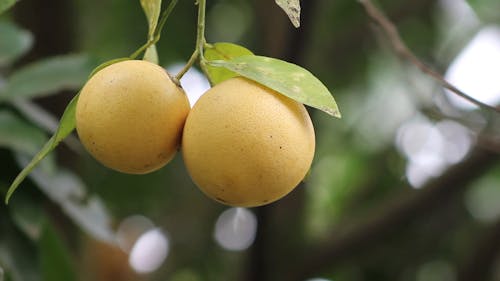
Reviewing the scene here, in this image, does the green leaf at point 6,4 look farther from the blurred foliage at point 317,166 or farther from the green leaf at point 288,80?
the blurred foliage at point 317,166

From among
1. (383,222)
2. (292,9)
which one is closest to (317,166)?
(383,222)

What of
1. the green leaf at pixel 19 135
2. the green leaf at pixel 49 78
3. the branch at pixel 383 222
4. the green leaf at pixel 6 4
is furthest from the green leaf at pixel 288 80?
the branch at pixel 383 222

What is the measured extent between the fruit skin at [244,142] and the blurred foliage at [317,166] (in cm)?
69

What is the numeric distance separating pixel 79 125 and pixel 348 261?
4.79 ft

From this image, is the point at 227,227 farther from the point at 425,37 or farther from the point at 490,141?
the point at 490,141

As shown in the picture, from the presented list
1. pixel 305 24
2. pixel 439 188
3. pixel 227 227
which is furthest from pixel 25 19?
pixel 439 188

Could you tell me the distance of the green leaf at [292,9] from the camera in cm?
71

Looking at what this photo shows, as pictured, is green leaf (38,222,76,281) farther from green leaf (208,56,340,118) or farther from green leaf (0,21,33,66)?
green leaf (208,56,340,118)

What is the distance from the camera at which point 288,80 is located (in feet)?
2.33

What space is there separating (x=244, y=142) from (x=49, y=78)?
2.63 ft

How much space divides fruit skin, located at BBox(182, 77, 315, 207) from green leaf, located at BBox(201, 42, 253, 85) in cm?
8

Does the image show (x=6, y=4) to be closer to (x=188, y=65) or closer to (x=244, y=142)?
(x=188, y=65)

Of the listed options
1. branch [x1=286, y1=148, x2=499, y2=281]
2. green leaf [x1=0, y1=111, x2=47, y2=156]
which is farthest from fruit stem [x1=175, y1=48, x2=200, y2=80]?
branch [x1=286, y1=148, x2=499, y2=281]

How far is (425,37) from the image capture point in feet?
7.99
